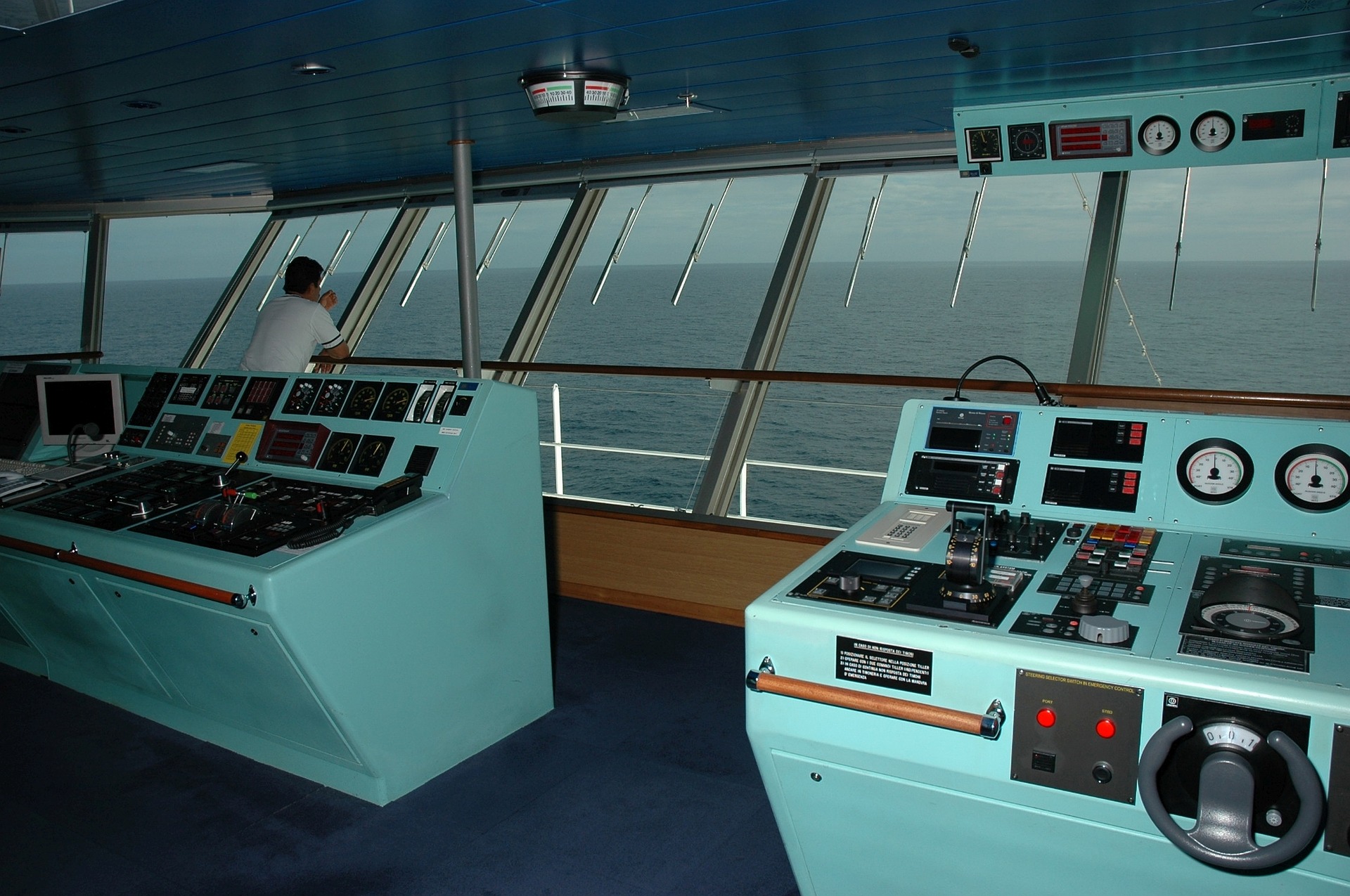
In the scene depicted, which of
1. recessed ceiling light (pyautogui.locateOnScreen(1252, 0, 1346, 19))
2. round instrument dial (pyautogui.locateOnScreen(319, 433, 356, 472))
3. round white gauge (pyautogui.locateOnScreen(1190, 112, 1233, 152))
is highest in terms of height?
recessed ceiling light (pyautogui.locateOnScreen(1252, 0, 1346, 19))

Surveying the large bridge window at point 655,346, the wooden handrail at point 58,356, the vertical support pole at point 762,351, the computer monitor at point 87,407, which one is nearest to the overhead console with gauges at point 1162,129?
Result: the vertical support pole at point 762,351

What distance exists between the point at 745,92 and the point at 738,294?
42247 mm

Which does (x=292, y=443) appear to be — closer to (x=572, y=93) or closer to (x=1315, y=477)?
(x=572, y=93)

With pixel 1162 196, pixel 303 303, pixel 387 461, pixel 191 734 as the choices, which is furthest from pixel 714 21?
pixel 1162 196

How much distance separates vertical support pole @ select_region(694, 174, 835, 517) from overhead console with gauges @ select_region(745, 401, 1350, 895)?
6.58 ft

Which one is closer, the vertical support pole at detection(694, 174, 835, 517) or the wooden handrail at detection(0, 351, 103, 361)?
the vertical support pole at detection(694, 174, 835, 517)

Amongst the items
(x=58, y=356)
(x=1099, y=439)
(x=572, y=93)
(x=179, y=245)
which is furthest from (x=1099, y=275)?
(x=179, y=245)

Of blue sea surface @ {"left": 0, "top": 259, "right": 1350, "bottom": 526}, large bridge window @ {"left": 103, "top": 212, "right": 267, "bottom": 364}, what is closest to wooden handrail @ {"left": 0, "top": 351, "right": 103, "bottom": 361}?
large bridge window @ {"left": 103, "top": 212, "right": 267, "bottom": 364}

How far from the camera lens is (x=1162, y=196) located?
30062 millimetres

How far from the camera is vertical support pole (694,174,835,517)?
13.2 ft

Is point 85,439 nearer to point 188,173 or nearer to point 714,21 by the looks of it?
point 188,173

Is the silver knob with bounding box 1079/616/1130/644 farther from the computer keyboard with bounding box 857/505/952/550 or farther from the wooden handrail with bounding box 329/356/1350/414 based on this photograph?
the wooden handrail with bounding box 329/356/1350/414

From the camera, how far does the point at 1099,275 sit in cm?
384

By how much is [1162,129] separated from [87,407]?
384cm
